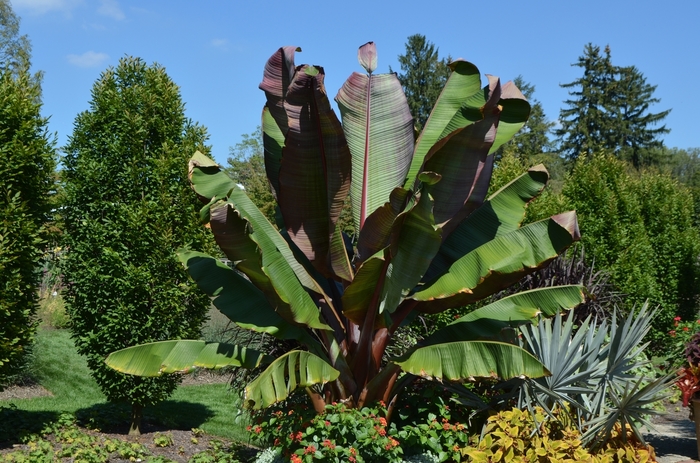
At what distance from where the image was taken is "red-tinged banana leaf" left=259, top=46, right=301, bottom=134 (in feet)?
22.6

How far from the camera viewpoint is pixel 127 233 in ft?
26.8

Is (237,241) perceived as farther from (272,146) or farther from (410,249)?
(272,146)

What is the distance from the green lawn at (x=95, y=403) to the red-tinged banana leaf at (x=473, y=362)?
3.13 m

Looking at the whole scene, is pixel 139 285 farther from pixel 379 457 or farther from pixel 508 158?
pixel 508 158

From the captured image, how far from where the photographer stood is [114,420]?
9.05 metres

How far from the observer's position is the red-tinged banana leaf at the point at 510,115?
7113 millimetres

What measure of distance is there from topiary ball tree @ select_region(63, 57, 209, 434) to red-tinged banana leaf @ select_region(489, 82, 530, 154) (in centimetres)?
396

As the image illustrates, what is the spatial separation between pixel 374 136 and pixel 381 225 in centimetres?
111

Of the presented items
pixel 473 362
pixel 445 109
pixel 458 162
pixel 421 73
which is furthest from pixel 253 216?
pixel 421 73

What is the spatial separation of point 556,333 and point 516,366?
114cm

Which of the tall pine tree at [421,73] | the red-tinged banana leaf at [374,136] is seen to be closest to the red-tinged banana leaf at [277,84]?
the red-tinged banana leaf at [374,136]

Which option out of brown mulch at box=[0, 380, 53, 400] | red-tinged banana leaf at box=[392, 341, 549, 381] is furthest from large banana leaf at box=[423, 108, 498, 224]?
brown mulch at box=[0, 380, 53, 400]

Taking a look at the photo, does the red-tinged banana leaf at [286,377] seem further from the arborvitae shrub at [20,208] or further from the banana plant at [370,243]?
the arborvitae shrub at [20,208]

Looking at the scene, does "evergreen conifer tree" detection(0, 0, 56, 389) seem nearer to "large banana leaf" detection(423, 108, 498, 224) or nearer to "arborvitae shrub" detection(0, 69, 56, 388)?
"arborvitae shrub" detection(0, 69, 56, 388)
